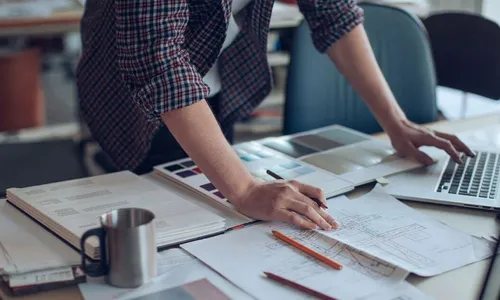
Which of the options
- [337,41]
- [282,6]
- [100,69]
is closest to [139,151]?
[100,69]

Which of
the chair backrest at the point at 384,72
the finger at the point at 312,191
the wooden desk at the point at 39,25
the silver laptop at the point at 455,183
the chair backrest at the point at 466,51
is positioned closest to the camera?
the finger at the point at 312,191

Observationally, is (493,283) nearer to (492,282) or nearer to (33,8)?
(492,282)

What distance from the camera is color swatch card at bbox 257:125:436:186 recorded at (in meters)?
1.22

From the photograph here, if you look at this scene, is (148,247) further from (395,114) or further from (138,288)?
(395,114)

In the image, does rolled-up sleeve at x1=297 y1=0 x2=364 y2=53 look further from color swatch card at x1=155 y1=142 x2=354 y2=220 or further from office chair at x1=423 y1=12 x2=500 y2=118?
office chair at x1=423 y1=12 x2=500 y2=118

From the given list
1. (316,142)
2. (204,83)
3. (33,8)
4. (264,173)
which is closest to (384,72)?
(316,142)

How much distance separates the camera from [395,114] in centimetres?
136

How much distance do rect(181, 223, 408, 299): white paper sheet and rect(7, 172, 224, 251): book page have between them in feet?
0.11

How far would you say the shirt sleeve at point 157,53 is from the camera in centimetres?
98

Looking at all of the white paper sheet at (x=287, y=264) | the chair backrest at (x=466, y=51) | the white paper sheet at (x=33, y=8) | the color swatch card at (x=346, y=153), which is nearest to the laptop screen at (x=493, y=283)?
the white paper sheet at (x=287, y=264)

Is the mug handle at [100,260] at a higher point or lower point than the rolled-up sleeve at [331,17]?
lower

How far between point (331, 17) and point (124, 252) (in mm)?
767

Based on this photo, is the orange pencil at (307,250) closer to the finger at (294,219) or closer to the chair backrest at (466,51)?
the finger at (294,219)

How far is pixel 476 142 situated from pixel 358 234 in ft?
1.93
